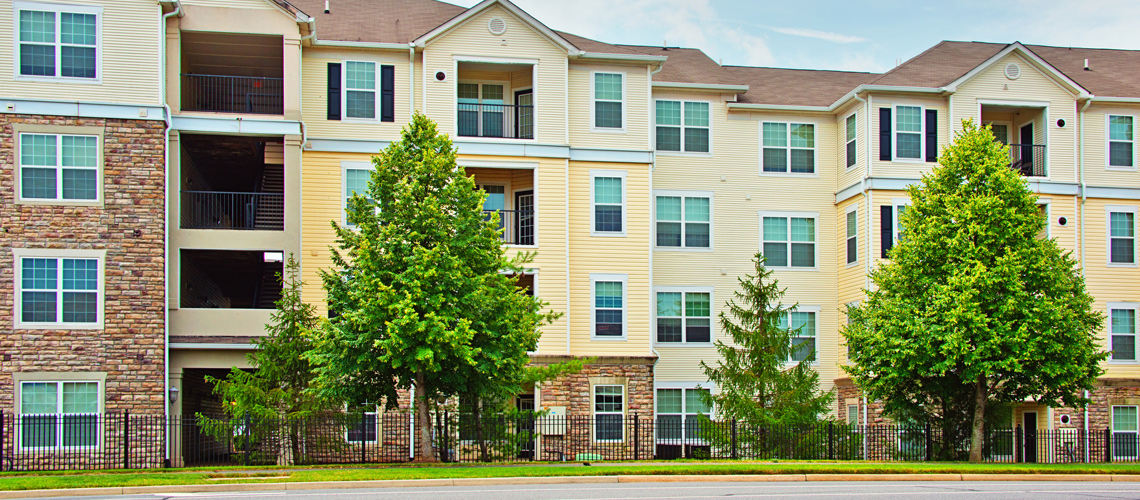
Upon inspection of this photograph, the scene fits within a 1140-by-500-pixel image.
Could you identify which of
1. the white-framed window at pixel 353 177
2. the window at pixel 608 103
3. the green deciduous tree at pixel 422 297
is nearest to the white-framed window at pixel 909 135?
the window at pixel 608 103

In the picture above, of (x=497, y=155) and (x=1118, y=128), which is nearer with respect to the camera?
(x=497, y=155)

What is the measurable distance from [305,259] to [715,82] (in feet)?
48.4

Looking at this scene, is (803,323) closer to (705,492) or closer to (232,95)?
(705,492)

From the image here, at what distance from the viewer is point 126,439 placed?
2434 cm

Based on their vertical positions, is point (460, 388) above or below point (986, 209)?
below

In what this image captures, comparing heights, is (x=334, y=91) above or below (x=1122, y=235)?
above

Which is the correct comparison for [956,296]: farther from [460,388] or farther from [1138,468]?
[460,388]

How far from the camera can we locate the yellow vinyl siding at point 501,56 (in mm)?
31250

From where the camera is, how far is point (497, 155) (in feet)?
103

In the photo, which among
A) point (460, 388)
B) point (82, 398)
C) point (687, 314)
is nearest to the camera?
point (460, 388)

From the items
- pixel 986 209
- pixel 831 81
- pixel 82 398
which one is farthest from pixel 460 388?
pixel 831 81

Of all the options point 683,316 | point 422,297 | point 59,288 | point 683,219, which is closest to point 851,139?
point 683,219

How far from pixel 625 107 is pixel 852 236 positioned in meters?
9.00

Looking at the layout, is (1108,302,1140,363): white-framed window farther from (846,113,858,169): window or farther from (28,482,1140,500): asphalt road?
(28,482,1140,500): asphalt road
